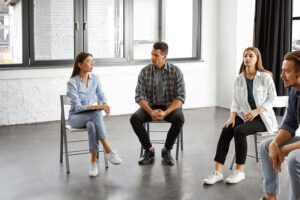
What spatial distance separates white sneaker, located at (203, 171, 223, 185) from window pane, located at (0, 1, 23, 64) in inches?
131

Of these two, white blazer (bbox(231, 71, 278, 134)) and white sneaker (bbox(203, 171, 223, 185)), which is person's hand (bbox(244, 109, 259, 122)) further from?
white sneaker (bbox(203, 171, 223, 185))

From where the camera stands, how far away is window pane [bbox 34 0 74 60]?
6.11 metres

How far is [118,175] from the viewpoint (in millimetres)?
3990

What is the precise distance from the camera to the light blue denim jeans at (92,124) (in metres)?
4.01

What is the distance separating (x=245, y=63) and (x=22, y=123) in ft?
10.9

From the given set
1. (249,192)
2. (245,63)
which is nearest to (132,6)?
(245,63)

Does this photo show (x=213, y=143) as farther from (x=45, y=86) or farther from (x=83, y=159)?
(x=45, y=86)

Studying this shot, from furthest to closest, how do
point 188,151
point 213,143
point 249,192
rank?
point 213,143 → point 188,151 → point 249,192

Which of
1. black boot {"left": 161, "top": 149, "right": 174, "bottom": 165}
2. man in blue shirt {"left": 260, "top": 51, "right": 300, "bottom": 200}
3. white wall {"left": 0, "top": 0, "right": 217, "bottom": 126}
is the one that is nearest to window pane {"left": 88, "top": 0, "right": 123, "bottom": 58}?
white wall {"left": 0, "top": 0, "right": 217, "bottom": 126}

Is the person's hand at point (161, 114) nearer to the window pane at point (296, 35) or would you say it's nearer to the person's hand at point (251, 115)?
the person's hand at point (251, 115)

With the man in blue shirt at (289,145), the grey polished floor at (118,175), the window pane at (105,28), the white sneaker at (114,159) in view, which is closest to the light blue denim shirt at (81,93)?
the white sneaker at (114,159)

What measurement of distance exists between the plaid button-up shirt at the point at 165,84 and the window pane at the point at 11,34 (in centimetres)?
224

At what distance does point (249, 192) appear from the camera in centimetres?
356

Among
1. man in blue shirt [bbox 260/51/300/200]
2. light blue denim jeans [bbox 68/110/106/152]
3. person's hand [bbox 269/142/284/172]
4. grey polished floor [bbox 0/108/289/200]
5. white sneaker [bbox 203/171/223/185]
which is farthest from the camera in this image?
light blue denim jeans [bbox 68/110/106/152]
